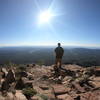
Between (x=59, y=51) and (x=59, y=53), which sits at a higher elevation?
(x=59, y=51)

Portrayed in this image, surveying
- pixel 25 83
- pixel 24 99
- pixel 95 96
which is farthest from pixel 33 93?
pixel 95 96

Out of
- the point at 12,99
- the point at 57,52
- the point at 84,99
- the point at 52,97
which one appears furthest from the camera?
the point at 57,52

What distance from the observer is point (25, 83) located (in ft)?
20.8

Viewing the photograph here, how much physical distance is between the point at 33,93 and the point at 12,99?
3.46ft

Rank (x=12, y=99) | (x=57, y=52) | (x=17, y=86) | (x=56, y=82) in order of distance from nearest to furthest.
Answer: (x=12, y=99)
(x=17, y=86)
(x=56, y=82)
(x=57, y=52)

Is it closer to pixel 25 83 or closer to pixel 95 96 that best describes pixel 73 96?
pixel 95 96

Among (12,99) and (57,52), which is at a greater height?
(57,52)

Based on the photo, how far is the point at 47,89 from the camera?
6164 millimetres

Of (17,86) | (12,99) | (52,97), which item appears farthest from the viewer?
(17,86)

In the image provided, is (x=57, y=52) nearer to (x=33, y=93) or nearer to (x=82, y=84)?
(x=82, y=84)

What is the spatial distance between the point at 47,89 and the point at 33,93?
126 cm

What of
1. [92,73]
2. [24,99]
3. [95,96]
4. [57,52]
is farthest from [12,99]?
[57,52]

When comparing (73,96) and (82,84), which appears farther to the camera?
(82,84)

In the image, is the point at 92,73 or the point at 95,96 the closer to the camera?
the point at 95,96
